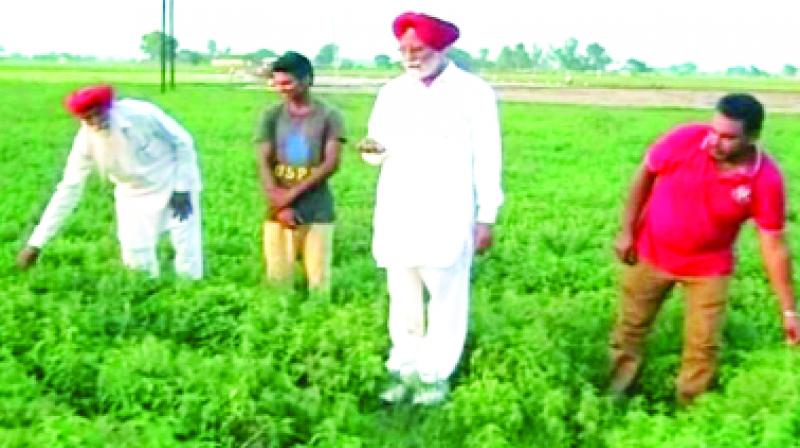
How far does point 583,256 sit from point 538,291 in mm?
1141

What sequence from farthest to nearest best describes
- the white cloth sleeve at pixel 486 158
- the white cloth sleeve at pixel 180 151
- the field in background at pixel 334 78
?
the field in background at pixel 334 78, the white cloth sleeve at pixel 180 151, the white cloth sleeve at pixel 486 158

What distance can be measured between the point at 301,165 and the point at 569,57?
104908 millimetres

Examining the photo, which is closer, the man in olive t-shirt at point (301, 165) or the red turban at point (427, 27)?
the red turban at point (427, 27)

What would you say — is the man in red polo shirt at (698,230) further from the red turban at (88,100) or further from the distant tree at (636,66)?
the distant tree at (636,66)

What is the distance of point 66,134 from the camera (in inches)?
877

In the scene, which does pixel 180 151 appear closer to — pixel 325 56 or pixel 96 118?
pixel 96 118

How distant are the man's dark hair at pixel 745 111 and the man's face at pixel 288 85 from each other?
2.56 metres

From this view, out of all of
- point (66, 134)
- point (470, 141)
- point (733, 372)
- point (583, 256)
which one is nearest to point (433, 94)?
point (470, 141)

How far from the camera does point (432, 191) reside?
6.84 meters

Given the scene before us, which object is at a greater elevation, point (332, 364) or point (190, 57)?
point (332, 364)

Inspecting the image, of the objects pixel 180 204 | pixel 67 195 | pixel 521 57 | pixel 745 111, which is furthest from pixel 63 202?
pixel 521 57

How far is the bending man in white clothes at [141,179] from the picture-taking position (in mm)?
7998

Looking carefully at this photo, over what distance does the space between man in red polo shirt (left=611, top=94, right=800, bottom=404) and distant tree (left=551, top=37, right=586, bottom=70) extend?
101829 mm

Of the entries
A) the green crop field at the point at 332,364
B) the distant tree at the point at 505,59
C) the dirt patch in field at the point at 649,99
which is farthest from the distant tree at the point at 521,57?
the green crop field at the point at 332,364
